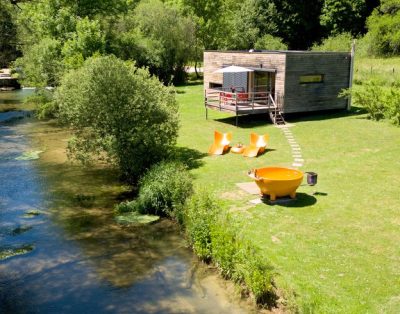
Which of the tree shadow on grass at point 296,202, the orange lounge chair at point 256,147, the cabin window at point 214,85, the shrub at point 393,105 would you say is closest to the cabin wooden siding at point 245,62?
the cabin window at point 214,85

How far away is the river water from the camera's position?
11391mm

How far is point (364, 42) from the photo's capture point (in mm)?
53812

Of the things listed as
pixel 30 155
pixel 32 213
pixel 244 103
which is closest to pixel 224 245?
pixel 32 213

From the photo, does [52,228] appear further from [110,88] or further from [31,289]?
[110,88]

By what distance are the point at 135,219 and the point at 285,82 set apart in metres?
16.3

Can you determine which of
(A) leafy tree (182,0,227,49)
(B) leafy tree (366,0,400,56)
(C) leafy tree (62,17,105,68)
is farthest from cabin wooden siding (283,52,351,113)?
(A) leafy tree (182,0,227,49)

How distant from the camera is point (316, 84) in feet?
99.4

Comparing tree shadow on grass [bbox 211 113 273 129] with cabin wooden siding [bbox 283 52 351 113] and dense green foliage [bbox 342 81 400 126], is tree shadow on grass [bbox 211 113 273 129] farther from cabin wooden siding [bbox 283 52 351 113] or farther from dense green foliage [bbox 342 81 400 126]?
dense green foliage [bbox 342 81 400 126]

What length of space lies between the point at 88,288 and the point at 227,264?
384 centimetres

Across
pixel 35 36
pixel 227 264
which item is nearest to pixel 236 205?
pixel 227 264

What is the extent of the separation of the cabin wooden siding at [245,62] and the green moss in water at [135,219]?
1579 centimetres

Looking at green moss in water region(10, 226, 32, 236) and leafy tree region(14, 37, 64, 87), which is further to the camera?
leafy tree region(14, 37, 64, 87)

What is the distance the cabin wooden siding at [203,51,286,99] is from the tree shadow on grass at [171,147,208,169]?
9.12m

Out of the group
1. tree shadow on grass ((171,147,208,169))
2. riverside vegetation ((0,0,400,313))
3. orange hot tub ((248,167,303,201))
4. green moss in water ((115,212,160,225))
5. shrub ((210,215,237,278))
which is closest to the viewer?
riverside vegetation ((0,0,400,313))
